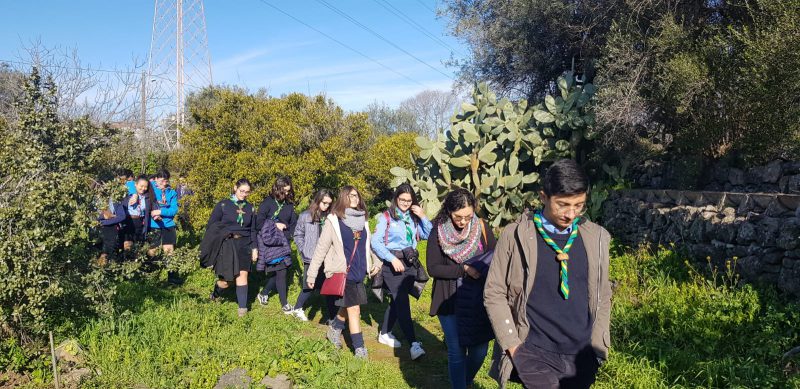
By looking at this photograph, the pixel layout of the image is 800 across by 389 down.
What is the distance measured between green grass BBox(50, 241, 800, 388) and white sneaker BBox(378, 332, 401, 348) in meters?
0.06

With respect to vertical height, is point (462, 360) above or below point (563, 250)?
below

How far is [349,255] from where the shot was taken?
5.90m

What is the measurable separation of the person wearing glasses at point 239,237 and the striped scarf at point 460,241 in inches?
143

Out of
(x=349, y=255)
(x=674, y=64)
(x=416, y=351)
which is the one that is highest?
(x=674, y=64)

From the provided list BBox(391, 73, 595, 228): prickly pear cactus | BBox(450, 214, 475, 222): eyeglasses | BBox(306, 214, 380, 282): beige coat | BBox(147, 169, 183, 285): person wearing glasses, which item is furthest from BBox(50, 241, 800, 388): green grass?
BBox(391, 73, 595, 228): prickly pear cactus

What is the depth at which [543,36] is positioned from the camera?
11.5 m

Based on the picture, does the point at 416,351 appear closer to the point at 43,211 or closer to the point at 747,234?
the point at 43,211

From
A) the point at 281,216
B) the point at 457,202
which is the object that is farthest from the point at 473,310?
the point at 281,216

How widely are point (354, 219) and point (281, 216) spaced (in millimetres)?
1904

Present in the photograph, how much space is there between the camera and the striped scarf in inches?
170

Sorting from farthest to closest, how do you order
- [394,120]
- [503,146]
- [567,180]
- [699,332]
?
1. [394,120]
2. [503,146]
3. [699,332]
4. [567,180]

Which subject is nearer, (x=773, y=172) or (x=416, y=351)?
(x=416, y=351)

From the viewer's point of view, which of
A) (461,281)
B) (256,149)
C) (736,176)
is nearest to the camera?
(461,281)

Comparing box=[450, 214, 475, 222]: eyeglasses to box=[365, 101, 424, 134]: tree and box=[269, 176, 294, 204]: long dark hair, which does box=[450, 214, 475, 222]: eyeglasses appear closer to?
box=[269, 176, 294, 204]: long dark hair
